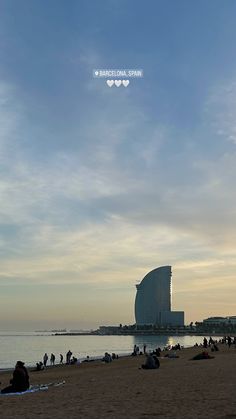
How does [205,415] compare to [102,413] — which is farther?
[102,413]

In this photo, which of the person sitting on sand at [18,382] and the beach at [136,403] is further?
the person sitting on sand at [18,382]

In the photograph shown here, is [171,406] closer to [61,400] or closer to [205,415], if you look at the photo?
[205,415]

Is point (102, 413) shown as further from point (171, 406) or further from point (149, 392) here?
point (149, 392)

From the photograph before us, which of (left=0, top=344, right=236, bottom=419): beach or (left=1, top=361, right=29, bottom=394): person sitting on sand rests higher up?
(left=1, top=361, right=29, bottom=394): person sitting on sand

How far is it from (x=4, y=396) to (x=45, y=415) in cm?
571

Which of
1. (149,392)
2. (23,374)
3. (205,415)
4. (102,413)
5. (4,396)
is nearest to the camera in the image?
(205,415)

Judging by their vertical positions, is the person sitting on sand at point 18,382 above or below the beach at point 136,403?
above

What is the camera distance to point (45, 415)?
425 inches

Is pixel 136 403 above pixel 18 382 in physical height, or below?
below

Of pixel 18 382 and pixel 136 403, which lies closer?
pixel 136 403

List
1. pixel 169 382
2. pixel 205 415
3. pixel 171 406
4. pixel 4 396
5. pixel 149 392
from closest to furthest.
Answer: pixel 205 415 → pixel 171 406 → pixel 149 392 → pixel 4 396 → pixel 169 382

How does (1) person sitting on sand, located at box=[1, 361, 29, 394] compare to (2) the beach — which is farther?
(1) person sitting on sand, located at box=[1, 361, 29, 394]

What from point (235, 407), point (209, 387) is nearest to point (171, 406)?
point (235, 407)

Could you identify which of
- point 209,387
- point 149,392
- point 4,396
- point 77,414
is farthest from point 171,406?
point 4,396
